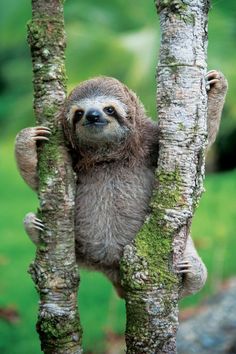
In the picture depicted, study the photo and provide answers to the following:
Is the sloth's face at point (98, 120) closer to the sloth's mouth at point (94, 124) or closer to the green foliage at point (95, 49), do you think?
the sloth's mouth at point (94, 124)

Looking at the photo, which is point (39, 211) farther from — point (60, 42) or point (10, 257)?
point (10, 257)

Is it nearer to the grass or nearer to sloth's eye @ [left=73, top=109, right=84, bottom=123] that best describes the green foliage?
the grass

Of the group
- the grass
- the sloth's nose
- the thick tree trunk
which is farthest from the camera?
the grass

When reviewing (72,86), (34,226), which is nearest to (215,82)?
(34,226)

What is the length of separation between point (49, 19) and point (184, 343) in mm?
3749

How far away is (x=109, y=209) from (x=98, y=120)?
23.5 inches

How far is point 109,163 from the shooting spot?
399 centimetres

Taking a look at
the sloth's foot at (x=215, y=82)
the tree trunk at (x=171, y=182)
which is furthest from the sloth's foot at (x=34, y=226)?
the sloth's foot at (x=215, y=82)

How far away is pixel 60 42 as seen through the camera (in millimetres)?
3281

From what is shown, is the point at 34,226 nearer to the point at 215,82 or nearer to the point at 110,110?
the point at 110,110

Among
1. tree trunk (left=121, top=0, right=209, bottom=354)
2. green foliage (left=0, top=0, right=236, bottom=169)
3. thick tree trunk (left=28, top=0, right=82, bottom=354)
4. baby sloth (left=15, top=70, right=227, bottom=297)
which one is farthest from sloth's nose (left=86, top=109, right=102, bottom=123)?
green foliage (left=0, top=0, right=236, bottom=169)

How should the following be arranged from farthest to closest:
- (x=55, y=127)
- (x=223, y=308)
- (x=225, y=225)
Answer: (x=225, y=225)
(x=223, y=308)
(x=55, y=127)

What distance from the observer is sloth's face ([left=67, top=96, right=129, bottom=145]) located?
366 cm

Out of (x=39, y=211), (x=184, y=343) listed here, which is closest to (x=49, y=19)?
(x=39, y=211)
